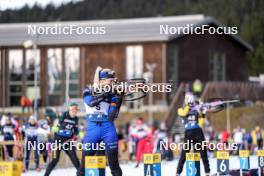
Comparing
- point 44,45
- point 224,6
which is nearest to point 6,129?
point 44,45

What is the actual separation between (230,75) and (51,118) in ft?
125

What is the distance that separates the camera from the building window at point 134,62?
52.6 meters

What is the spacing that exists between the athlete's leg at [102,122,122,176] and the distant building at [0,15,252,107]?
116 feet

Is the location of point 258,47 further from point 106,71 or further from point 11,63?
point 106,71

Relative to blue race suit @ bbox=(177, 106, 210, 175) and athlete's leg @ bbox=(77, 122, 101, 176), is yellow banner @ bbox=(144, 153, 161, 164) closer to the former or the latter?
athlete's leg @ bbox=(77, 122, 101, 176)

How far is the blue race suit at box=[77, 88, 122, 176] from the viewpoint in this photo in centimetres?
1388

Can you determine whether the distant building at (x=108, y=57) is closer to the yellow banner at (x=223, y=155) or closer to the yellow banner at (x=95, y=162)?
the yellow banner at (x=223, y=155)

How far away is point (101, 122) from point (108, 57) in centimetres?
3954

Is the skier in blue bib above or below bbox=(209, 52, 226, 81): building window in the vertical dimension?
below

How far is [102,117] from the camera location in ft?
46.1

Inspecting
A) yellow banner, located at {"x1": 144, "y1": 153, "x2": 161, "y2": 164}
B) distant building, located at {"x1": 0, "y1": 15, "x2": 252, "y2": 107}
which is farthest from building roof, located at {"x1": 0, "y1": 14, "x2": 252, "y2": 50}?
yellow banner, located at {"x1": 144, "y1": 153, "x2": 161, "y2": 164}

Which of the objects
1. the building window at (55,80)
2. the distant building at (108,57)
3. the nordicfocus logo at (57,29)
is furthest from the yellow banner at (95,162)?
the building window at (55,80)

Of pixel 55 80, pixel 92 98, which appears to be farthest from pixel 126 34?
pixel 92 98

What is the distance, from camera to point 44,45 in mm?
50844
